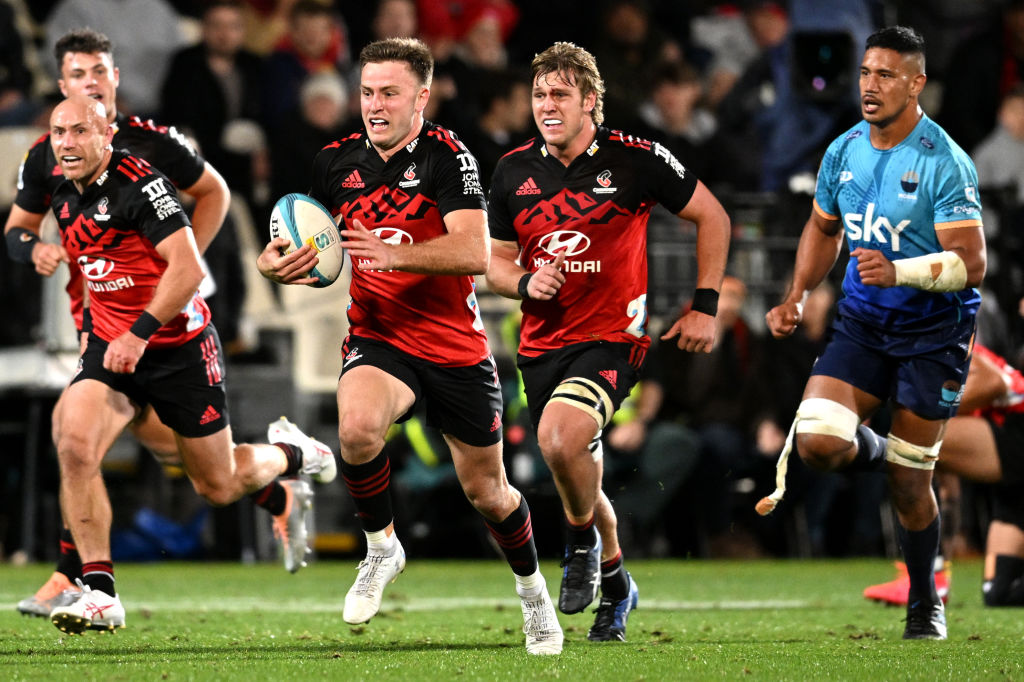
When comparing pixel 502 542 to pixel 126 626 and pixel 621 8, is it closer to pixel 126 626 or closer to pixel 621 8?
pixel 126 626

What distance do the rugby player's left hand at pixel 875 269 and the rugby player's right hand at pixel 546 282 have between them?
1193 mm

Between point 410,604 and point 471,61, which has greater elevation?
point 471,61

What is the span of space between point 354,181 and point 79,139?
134 cm

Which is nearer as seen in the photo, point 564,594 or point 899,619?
point 564,594

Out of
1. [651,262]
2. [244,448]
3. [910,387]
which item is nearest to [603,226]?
[910,387]

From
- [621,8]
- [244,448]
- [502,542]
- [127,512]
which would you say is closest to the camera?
[502,542]

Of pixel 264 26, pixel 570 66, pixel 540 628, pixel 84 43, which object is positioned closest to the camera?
pixel 540 628

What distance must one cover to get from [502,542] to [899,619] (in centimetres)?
251

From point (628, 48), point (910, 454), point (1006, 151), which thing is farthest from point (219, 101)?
point (910, 454)

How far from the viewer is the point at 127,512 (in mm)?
12523

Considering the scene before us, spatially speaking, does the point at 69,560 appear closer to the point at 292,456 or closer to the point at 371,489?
the point at 292,456

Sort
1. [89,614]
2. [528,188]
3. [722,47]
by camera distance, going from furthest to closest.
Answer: [722,47] < [528,188] < [89,614]

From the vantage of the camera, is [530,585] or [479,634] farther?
[479,634]

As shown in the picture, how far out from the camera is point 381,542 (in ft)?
21.5
